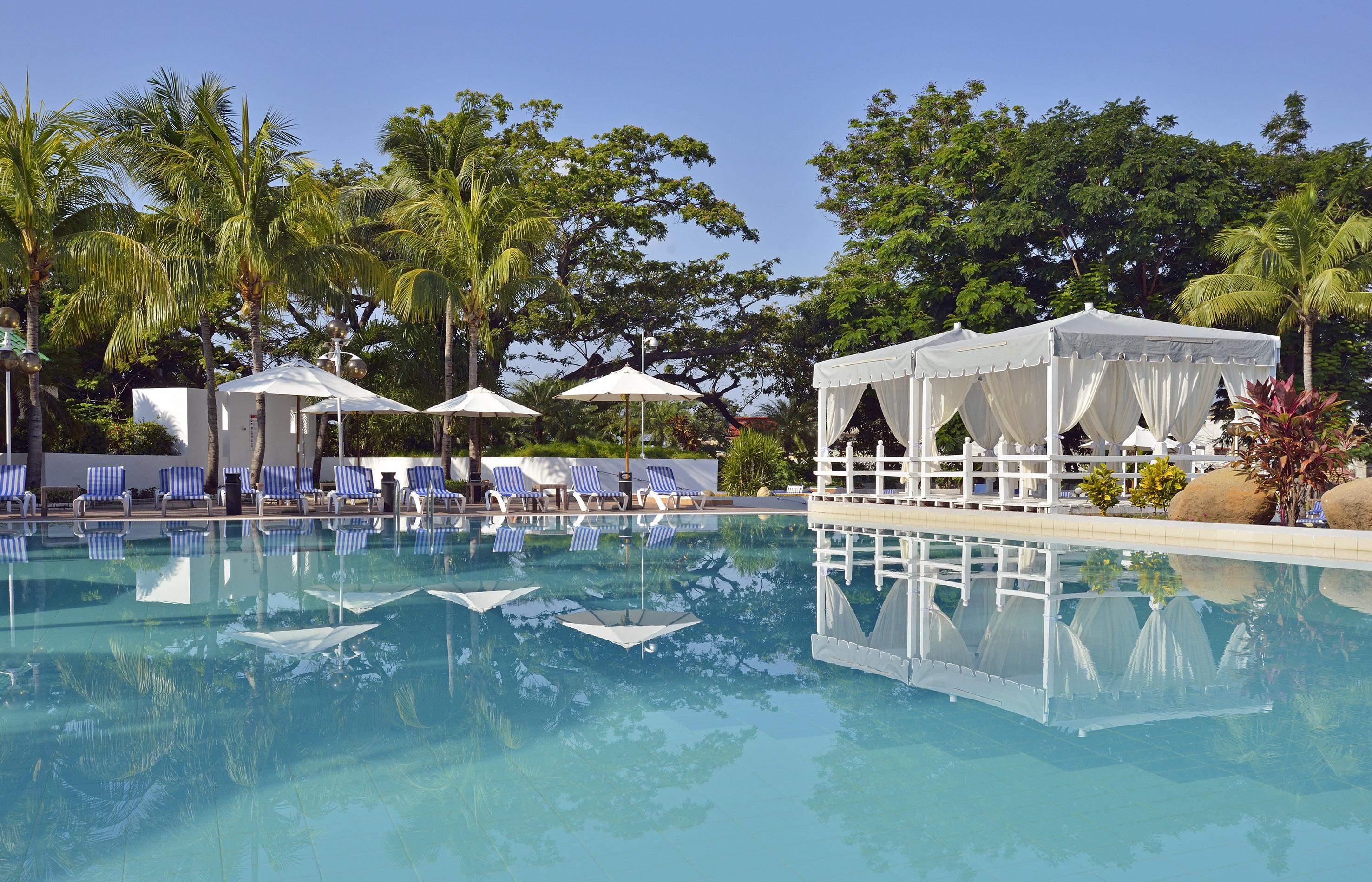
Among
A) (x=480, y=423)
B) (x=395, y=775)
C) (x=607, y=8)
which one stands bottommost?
(x=395, y=775)

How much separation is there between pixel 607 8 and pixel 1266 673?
18803 millimetres

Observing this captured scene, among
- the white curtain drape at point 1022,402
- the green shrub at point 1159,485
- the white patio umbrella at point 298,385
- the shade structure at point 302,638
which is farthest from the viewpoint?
the white patio umbrella at point 298,385

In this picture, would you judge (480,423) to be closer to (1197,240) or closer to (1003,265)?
(1003,265)

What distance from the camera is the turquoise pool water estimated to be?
134 inches

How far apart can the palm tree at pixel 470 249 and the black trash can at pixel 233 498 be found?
5.20 metres

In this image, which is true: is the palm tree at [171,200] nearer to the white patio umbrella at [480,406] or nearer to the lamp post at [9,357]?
the lamp post at [9,357]

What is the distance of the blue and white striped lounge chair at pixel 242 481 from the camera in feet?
60.0

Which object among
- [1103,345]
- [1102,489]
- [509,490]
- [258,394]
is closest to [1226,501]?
[1102,489]

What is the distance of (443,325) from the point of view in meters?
26.1

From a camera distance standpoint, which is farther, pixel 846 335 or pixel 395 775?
pixel 846 335

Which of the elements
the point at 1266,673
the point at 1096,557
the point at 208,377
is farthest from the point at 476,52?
the point at 1266,673

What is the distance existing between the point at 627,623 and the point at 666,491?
1275cm

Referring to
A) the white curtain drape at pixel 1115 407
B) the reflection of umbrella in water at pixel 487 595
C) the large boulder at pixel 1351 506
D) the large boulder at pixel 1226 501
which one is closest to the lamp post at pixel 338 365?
the reflection of umbrella in water at pixel 487 595

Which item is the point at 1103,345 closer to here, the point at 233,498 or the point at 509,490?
the point at 509,490
